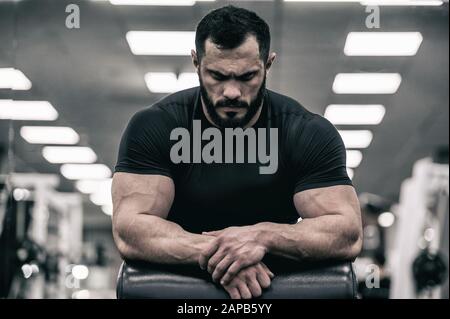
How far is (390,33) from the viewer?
14.8ft

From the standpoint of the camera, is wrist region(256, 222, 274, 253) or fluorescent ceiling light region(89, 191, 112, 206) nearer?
wrist region(256, 222, 274, 253)

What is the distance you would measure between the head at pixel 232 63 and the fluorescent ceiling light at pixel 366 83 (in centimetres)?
414

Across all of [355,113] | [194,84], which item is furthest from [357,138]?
[194,84]

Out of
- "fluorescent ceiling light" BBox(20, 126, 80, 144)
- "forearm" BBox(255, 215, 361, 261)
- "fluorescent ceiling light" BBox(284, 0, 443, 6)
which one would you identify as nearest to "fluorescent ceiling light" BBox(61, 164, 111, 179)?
"fluorescent ceiling light" BBox(20, 126, 80, 144)

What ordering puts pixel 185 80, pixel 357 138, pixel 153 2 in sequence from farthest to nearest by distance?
pixel 357 138
pixel 185 80
pixel 153 2

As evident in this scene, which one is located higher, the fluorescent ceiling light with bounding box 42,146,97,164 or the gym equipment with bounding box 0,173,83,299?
the fluorescent ceiling light with bounding box 42,146,97,164

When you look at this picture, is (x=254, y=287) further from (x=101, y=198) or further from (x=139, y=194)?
(x=101, y=198)

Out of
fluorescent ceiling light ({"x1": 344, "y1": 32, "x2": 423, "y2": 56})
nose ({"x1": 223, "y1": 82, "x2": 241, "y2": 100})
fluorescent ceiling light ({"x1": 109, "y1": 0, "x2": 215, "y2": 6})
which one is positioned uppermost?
fluorescent ceiling light ({"x1": 109, "y1": 0, "x2": 215, "y2": 6})

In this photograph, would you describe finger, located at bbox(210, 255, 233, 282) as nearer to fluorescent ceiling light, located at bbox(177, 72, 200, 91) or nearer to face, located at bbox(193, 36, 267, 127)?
face, located at bbox(193, 36, 267, 127)

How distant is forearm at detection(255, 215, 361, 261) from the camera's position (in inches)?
42.0

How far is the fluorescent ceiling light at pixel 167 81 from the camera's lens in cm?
532

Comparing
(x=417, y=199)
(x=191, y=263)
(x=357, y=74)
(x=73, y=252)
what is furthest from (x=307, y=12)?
(x=73, y=252)

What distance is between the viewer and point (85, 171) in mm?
9695

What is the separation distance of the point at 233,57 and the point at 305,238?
35 cm
